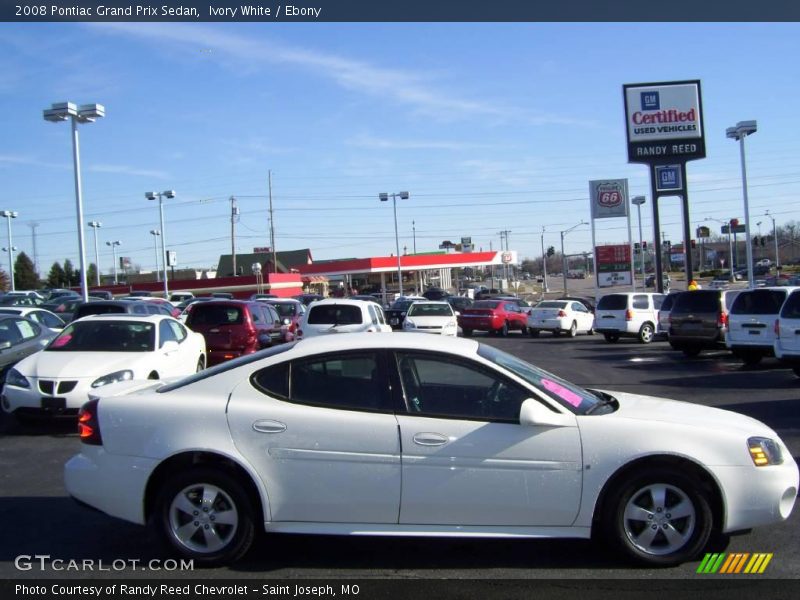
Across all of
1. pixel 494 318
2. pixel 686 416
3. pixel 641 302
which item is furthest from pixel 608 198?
pixel 686 416

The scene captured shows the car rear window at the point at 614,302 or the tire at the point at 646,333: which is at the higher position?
the car rear window at the point at 614,302

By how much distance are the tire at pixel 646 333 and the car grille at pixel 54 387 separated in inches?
802

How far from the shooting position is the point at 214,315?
16562mm

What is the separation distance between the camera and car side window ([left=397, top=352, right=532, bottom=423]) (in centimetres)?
509

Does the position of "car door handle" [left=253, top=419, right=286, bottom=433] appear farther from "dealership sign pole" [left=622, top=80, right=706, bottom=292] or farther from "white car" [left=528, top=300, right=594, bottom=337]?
"dealership sign pole" [left=622, top=80, right=706, bottom=292]

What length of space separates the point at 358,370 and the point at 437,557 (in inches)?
55.7

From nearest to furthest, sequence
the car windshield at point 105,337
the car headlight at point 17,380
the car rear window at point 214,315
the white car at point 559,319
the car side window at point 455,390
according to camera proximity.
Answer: the car side window at point 455,390 < the car headlight at point 17,380 < the car windshield at point 105,337 < the car rear window at point 214,315 < the white car at point 559,319

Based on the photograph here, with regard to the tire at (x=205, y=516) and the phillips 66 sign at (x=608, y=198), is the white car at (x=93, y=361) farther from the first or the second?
the phillips 66 sign at (x=608, y=198)

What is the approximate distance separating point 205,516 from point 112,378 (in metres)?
5.39

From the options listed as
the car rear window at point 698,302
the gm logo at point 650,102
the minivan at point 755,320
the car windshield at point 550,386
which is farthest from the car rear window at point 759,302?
the gm logo at point 650,102

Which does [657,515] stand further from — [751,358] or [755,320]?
[751,358]

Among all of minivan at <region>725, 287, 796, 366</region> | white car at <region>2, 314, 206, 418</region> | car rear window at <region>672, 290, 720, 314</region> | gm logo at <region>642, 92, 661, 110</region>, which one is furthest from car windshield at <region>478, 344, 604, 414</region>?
gm logo at <region>642, 92, 661, 110</region>

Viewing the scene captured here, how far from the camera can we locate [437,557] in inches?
206

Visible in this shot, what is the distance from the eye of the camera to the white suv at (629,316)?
25.5 metres
